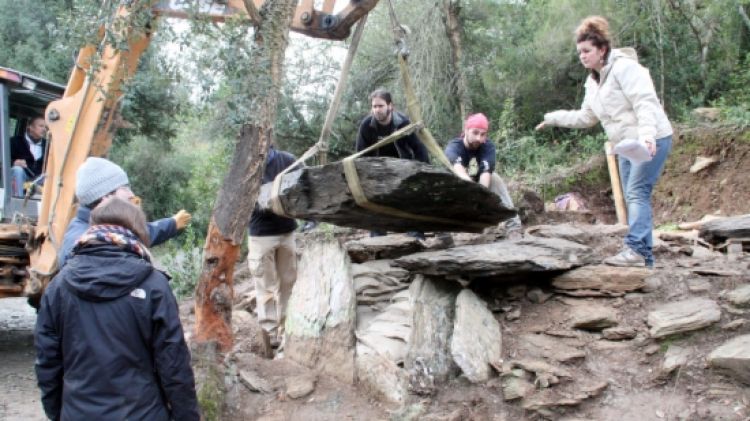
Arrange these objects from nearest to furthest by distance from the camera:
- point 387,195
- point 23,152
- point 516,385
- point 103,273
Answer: point 103,273 → point 516,385 → point 387,195 → point 23,152

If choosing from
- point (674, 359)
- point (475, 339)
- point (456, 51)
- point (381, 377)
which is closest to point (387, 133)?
point (475, 339)

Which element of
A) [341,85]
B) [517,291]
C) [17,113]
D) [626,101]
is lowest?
[517,291]

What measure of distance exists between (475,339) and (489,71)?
1005 centimetres

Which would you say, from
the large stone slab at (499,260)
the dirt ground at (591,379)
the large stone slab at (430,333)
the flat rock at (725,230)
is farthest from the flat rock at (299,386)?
the flat rock at (725,230)

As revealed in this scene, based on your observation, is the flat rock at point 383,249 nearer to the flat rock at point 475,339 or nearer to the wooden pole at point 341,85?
the wooden pole at point 341,85

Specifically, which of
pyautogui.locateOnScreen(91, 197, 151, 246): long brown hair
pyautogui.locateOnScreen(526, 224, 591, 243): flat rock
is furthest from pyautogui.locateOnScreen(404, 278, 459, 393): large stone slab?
pyautogui.locateOnScreen(91, 197, 151, 246): long brown hair

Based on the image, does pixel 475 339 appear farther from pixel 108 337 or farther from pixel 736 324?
pixel 108 337

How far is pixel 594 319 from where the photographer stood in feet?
12.9

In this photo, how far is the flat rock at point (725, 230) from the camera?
541 centimetres

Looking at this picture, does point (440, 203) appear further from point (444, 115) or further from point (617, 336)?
point (444, 115)

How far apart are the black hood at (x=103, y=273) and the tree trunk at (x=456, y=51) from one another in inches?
407

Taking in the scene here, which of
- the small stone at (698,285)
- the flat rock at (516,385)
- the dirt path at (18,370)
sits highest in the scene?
the small stone at (698,285)

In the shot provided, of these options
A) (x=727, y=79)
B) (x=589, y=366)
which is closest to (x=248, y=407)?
(x=589, y=366)

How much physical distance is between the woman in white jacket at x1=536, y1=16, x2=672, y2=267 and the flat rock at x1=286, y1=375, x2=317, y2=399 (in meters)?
2.21
